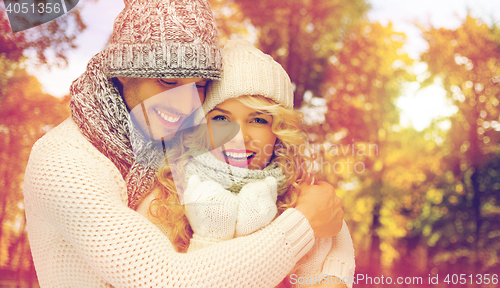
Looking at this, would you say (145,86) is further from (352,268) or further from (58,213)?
(352,268)

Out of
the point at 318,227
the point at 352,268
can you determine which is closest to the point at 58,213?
the point at 318,227

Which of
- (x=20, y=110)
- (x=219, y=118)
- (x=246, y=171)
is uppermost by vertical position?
(x=20, y=110)

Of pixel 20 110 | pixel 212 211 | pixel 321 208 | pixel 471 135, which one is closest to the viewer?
pixel 212 211

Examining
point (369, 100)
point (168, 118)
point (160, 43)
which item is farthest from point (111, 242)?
point (369, 100)

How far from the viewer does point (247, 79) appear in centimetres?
163

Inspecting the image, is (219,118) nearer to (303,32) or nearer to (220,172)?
(220,172)

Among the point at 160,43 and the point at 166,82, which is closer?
the point at 160,43

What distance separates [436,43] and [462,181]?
1601 millimetres

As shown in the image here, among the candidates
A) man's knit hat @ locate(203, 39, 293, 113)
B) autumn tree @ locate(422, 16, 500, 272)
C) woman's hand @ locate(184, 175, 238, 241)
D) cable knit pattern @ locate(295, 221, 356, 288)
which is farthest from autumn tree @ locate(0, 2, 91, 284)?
autumn tree @ locate(422, 16, 500, 272)

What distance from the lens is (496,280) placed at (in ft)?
11.5

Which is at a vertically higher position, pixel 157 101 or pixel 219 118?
pixel 157 101

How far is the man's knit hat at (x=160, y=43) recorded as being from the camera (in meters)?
1.38

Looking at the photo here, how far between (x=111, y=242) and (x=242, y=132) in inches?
32.8

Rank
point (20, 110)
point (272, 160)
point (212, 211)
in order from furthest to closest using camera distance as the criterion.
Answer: point (20, 110)
point (272, 160)
point (212, 211)
